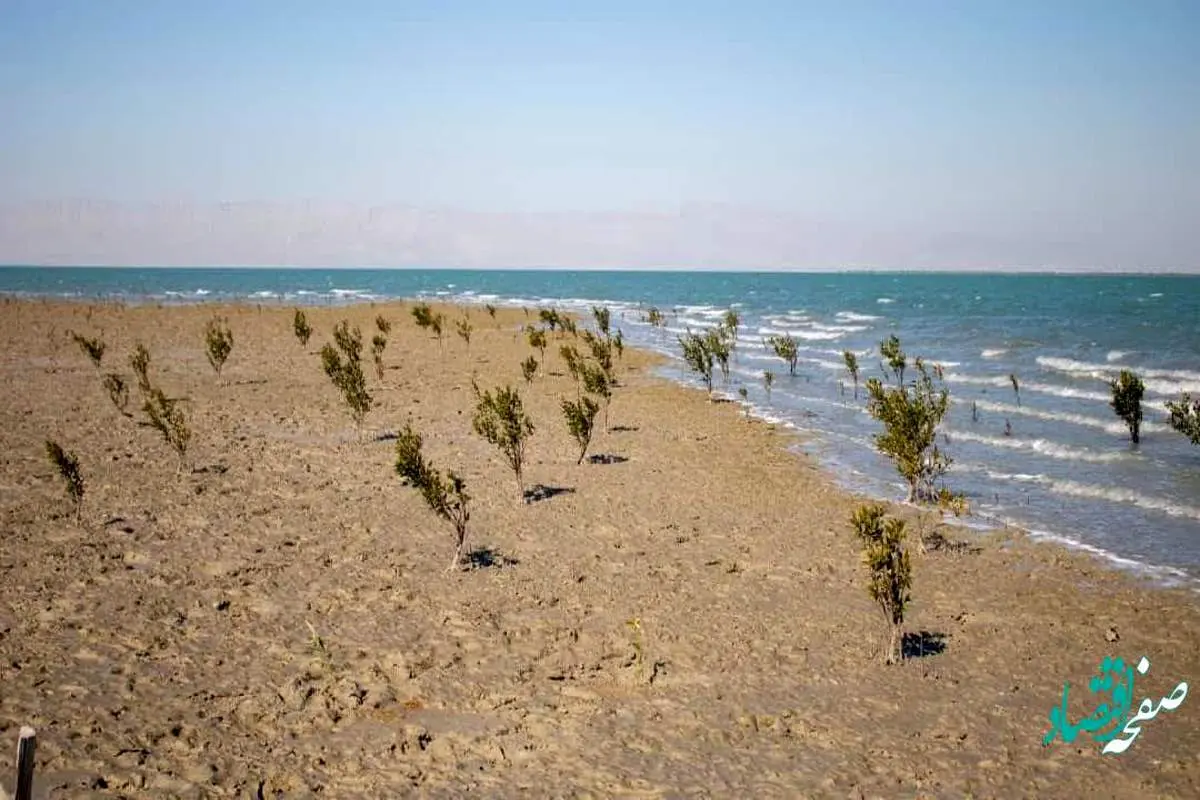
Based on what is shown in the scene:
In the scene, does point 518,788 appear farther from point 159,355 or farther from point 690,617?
point 159,355

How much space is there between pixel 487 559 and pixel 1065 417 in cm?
2324

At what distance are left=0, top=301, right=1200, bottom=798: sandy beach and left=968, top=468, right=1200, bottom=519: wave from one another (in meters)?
4.43

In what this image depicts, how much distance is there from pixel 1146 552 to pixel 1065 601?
12.1 feet

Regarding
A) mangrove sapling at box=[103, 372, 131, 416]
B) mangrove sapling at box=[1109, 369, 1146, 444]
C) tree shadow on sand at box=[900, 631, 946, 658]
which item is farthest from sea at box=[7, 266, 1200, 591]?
mangrove sapling at box=[103, 372, 131, 416]

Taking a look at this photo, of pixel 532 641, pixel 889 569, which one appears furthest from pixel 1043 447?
pixel 532 641

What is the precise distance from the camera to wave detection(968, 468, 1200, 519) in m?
17.3

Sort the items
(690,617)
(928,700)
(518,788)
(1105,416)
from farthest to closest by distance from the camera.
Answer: (1105,416) → (690,617) → (928,700) → (518,788)

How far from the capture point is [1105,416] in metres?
27.9

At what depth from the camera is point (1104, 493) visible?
1872 cm

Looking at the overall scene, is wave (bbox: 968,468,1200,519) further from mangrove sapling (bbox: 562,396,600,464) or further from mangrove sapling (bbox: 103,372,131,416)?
mangrove sapling (bbox: 103,372,131,416)

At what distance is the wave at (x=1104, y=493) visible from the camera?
1730cm

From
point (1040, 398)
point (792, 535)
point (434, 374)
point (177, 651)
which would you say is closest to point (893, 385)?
point (1040, 398)

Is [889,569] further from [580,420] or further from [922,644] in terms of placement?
[580,420]

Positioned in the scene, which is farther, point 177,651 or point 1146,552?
point 1146,552
